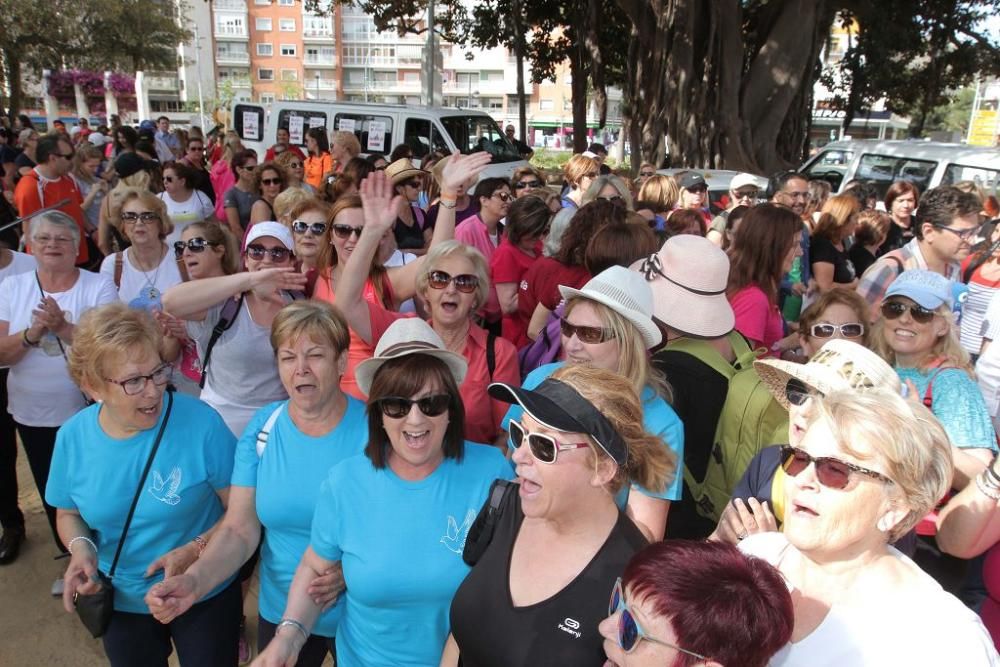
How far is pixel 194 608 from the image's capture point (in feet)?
7.64

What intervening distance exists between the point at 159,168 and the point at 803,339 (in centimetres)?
713

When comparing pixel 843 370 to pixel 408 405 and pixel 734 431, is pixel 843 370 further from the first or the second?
pixel 408 405

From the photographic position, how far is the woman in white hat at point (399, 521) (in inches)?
77.1

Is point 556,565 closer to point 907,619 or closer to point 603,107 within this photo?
point 907,619

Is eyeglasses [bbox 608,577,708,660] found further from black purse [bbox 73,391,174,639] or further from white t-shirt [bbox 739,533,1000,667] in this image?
black purse [bbox 73,391,174,639]

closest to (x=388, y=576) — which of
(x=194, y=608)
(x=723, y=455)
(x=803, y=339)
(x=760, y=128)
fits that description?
(x=194, y=608)

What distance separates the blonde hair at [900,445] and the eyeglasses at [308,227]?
286 cm

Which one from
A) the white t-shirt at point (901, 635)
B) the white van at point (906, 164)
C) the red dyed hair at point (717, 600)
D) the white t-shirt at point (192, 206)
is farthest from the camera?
the white van at point (906, 164)

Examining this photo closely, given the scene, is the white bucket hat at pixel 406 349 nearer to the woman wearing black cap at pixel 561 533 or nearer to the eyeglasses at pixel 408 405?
the eyeglasses at pixel 408 405

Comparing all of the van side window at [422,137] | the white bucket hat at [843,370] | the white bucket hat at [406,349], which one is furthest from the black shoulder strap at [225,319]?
the van side window at [422,137]

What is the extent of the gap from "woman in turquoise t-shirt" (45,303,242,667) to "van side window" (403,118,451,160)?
36.5 feet

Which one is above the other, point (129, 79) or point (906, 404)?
point (129, 79)

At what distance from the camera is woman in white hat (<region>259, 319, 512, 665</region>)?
1.96 m

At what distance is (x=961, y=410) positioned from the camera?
7.43 ft
